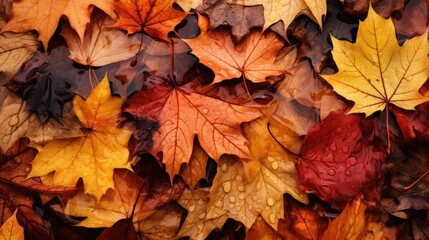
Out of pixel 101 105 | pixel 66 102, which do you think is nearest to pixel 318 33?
pixel 101 105

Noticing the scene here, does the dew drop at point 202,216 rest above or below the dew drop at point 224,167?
below

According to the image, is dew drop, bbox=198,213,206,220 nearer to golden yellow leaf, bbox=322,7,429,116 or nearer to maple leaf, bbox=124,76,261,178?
maple leaf, bbox=124,76,261,178

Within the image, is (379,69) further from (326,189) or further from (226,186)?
(226,186)

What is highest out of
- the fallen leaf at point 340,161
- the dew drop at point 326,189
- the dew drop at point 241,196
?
the fallen leaf at point 340,161

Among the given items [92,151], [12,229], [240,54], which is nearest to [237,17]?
[240,54]

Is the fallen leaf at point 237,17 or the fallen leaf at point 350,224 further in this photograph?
the fallen leaf at point 237,17

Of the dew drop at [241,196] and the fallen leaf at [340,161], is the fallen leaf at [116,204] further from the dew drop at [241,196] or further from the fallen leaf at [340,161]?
the fallen leaf at [340,161]

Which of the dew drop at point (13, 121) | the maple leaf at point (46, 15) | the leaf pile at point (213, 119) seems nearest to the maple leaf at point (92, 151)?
the leaf pile at point (213, 119)

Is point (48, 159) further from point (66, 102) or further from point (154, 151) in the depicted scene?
point (154, 151)
